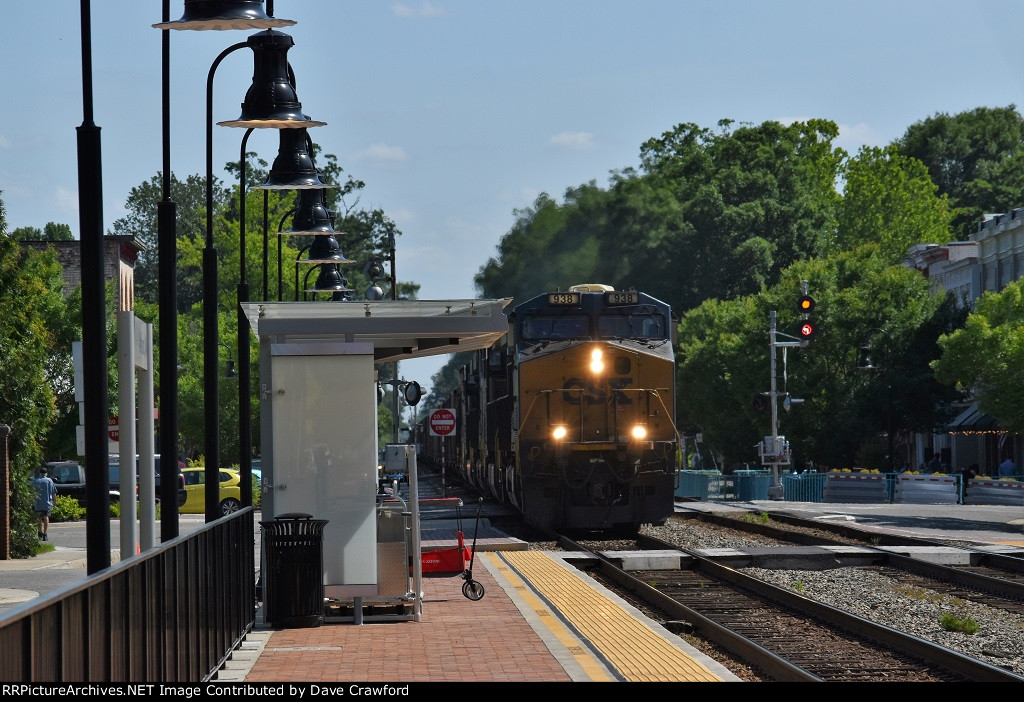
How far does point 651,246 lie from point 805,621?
70.0m

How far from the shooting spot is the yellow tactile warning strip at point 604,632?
11766mm

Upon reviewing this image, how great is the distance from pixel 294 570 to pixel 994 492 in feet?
120

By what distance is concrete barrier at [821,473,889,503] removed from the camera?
1954 inches

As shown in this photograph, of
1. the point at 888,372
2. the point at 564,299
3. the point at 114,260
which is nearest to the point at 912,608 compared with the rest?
the point at 564,299

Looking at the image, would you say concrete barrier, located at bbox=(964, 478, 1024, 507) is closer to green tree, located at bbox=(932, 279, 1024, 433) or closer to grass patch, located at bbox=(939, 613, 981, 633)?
green tree, located at bbox=(932, 279, 1024, 433)

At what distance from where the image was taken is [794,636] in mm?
16000

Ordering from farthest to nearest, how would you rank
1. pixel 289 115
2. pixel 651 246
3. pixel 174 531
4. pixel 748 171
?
pixel 748 171 < pixel 651 246 < pixel 289 115 < pixel 174 531

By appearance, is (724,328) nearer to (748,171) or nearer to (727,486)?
(727,486)

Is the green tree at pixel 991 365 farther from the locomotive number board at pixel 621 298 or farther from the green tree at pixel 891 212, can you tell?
the green tree at pixel 891 212

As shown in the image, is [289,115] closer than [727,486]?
Yes

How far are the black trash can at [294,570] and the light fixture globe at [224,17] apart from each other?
4.55m

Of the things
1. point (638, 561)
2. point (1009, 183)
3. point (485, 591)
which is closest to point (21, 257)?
point (638, 561)

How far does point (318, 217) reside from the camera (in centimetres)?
2567

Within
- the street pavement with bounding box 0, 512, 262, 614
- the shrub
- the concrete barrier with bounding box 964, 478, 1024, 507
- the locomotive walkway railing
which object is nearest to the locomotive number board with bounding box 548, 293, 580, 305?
the street pavement with bounding box 0, 512, 262, 614
